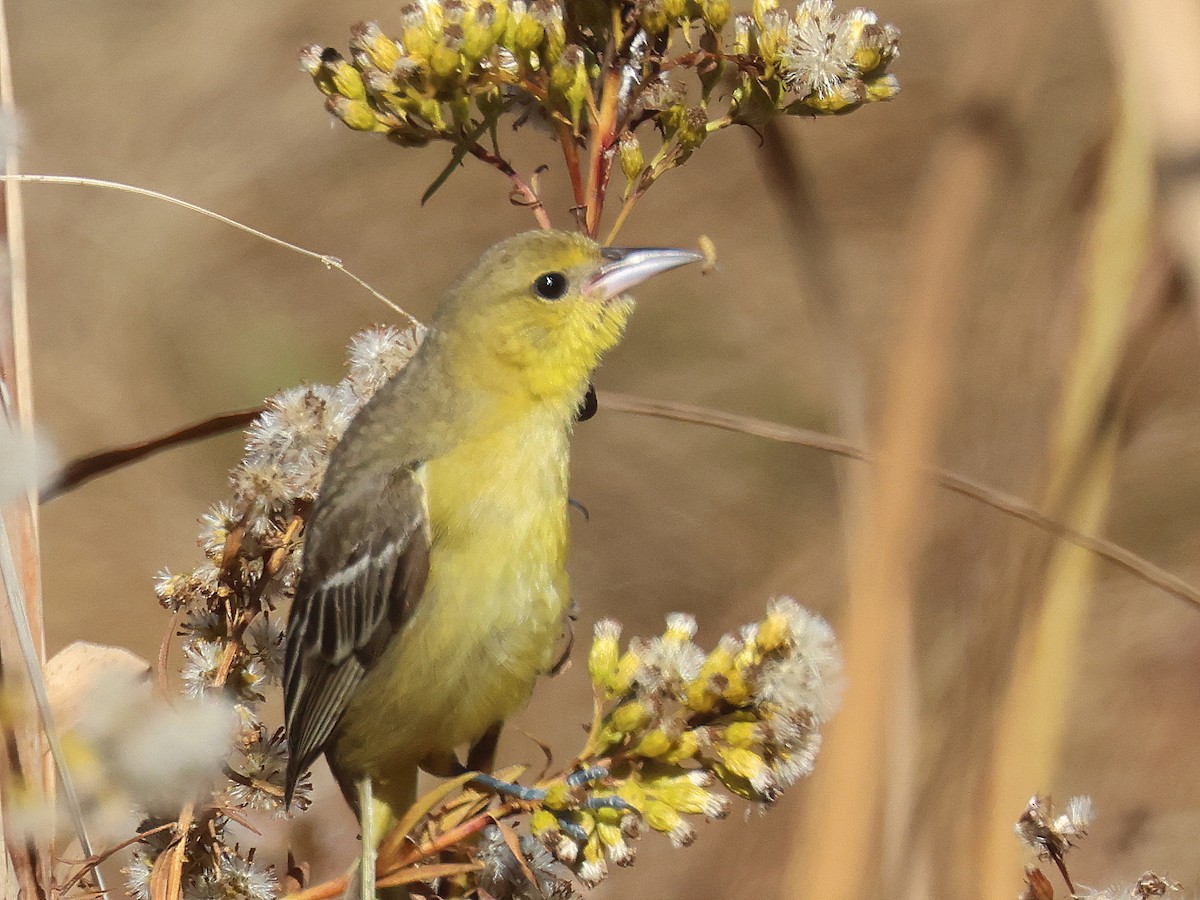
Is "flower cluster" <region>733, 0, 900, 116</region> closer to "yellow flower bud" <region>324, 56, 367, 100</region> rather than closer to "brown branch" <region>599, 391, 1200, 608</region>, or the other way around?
"brown branch" <region>599, 391, 1200, 608</region>

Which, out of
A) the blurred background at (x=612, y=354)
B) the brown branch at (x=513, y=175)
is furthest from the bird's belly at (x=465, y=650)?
the brown branch at (x=513, y=175)

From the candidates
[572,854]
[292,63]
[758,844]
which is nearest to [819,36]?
[572,854]

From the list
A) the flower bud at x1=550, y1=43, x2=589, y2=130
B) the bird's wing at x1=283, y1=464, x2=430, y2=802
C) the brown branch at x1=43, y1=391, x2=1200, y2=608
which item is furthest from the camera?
the bird's wing at x1=283, y1=464, x2=430, y2=802

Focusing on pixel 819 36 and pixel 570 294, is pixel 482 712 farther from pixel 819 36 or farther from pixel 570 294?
pixel 819 36

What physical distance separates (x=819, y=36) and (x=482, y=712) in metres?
1.27

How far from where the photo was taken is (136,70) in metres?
6.94

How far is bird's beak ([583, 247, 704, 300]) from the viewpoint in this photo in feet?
7.90

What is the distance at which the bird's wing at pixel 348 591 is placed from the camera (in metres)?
2.46

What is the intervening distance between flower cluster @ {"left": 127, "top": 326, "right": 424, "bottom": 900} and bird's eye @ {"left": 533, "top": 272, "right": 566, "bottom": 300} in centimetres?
68

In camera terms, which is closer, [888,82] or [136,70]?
[888,82]

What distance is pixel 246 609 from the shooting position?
1771 mm

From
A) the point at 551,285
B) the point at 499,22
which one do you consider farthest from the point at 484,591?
the point at 499,22

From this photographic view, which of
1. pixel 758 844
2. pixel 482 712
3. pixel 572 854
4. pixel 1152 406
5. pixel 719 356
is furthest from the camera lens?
pixel 719 356

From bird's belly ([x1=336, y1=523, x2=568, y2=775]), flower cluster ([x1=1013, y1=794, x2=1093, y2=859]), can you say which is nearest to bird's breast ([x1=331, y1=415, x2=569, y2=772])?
bird's belly ([x1=336, y1=523, x2=568, y2=775])
